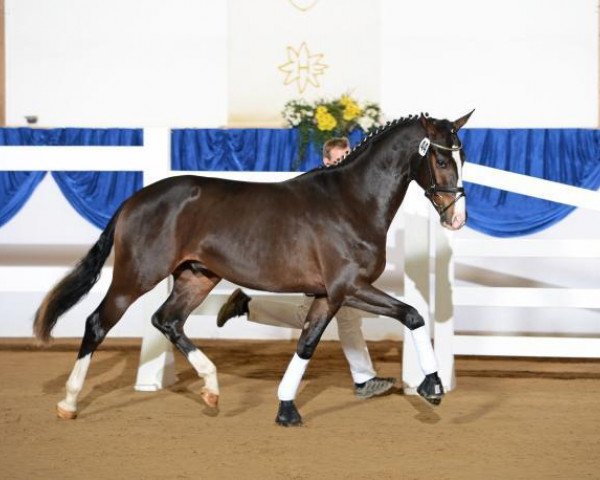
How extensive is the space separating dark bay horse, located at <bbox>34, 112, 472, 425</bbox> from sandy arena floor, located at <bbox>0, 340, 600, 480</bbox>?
29cm

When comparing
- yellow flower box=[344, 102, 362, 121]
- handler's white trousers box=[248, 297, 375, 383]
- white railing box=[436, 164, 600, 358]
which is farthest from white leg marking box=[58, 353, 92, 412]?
yellow flower box=[344, 102, 362, 121]

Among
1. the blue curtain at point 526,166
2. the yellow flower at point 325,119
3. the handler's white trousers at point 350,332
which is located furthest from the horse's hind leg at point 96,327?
the blue curtain at point 526,166

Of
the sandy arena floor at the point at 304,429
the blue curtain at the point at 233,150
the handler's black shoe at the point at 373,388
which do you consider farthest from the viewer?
the blue curtain at the point at 233,150

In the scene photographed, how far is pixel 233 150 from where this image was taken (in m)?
9.20

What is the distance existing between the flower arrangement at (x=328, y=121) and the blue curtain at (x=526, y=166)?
41.5 inches

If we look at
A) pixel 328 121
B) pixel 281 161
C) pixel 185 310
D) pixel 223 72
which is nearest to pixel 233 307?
pixel 185 310

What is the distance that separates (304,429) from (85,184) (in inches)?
202

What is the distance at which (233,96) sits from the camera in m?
10.2

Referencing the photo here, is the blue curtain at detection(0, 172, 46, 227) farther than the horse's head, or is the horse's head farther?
the blue curtain at detection(0, 172, 46, 227)

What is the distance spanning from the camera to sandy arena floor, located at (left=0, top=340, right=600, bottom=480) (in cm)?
415

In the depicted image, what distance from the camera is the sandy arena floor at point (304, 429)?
4.15 metres

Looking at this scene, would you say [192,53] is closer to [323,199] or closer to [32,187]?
[32,187]

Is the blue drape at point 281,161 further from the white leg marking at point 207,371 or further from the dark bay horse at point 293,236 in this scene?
the white leg marking at point 207,371

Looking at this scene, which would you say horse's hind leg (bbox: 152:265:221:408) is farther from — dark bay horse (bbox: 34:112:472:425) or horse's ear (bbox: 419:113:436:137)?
horse's ear (bbox: 419:113:436:137)
